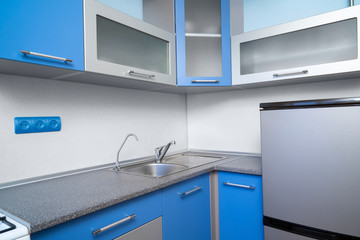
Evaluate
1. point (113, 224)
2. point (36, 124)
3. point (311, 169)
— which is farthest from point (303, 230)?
point (36, 124)

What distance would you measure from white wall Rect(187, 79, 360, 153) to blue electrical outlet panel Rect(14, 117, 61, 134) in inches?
54.5

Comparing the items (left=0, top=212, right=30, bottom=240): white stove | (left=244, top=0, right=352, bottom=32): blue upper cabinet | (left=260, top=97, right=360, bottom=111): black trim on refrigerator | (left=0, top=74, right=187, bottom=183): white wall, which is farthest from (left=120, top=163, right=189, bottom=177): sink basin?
(left=244, top=0, right=352, bottom=32): blue upper cabinet

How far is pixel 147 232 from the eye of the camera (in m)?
1.15

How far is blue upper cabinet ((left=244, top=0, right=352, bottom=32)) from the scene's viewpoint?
1.77 m

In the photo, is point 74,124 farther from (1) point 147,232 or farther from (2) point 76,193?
(1) point 147,232

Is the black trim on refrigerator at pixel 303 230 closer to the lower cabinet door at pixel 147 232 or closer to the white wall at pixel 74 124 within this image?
the lower cabinet door at pixel 147 232

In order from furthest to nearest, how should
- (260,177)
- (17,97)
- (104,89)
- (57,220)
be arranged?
(104,89) < (260,177) < (17,97) < (57,220)

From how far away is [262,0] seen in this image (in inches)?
79.9

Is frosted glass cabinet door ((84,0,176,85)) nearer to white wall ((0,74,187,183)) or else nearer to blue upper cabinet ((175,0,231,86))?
blue upper cabinet ((175,0,231,86))

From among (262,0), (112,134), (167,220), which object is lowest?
(167,220)

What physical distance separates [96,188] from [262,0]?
1993 mm

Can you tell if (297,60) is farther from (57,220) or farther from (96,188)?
(57,220)

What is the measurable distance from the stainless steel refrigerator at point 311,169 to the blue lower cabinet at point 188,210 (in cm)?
40

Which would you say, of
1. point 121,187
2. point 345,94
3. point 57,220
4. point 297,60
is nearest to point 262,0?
point 297,60
